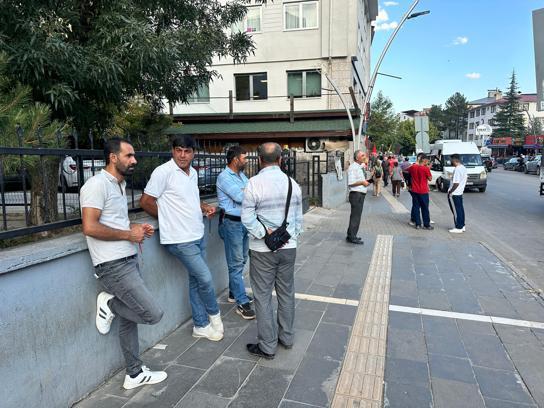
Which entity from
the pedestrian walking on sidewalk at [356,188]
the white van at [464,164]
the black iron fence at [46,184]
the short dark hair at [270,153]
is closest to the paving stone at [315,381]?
the short dark hair at [270,153]

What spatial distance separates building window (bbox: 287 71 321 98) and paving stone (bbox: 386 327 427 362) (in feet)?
58.0

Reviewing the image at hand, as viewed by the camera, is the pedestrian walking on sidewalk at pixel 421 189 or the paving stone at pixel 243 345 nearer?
the paving stone at pixel 243 345

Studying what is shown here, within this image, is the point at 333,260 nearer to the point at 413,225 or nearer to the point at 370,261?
the point at 370,261

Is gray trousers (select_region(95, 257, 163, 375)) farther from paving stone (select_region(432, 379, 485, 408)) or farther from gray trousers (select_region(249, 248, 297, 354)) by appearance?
paving stone (select_region(432, 379, 485, 408))

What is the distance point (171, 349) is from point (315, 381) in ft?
4.44

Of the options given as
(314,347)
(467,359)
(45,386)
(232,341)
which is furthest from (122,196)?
(467,359)

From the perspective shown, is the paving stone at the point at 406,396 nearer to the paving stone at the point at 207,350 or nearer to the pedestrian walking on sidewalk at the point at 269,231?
the pedestrian walking on sidewalk at the point at 269,231

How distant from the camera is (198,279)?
3.51m

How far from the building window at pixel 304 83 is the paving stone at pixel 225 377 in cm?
1840

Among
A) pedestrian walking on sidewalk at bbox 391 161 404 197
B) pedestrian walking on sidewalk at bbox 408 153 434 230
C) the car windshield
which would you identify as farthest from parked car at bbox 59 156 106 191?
the car windshield

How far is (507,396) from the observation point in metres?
2.83

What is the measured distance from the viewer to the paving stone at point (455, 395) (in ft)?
8.96

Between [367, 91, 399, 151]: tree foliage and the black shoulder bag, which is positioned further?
→ [367, 91, 399, 151]: tree foliage

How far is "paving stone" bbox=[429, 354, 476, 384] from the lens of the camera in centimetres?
305
